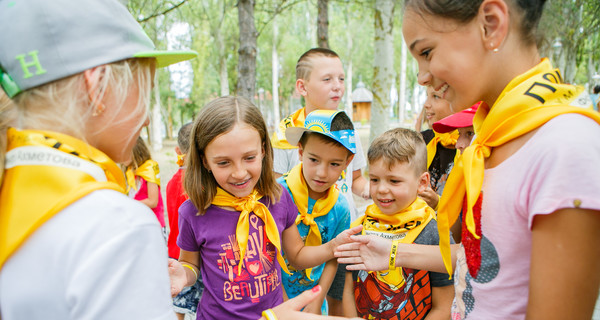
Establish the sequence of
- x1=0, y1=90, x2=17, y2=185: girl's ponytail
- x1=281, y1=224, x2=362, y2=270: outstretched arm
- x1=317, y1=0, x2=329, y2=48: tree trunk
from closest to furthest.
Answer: x1=0, y1=90, x2=17, y2=185: girl's ponytail → x1=281, y1=224, x2=362, y2=270: outstretched arm → x1=317, y1=0, x2=329, y2=48: tree trunk

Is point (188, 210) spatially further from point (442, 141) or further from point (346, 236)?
point (442, 141)

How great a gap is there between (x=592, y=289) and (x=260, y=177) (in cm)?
159

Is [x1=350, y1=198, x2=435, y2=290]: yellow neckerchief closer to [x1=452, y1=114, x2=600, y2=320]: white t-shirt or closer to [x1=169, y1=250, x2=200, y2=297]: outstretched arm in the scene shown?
[x1=452, y1=114, x2=600, y2=320]: white t-shirt

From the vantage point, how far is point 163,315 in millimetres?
939

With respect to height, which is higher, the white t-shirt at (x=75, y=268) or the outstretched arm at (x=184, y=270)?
the white t-shirt at (x=75, y=268)

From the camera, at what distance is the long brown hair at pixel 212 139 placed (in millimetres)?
1972

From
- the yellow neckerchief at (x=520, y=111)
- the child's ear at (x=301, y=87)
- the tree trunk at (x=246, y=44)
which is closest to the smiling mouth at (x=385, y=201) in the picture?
the yellow neckerchief at (x=520, y=111)

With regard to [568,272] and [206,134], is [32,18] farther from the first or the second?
[568,272]

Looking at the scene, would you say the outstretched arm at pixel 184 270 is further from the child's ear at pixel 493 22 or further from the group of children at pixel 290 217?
the child's ear at pixel 493 22

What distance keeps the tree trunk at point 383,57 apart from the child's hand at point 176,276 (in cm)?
676

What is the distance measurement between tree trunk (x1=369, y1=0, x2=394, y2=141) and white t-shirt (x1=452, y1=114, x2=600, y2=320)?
278 inches

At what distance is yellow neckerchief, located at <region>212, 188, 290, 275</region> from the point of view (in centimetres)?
194

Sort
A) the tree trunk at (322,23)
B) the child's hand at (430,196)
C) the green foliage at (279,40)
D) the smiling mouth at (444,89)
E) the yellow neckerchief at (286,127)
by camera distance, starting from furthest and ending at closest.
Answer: the green foliage at (279,40) → the tree trunk at (322,23) → the yellow neckerchief at (286,127) → the child's hand at (430,196) → the smiling mouth at (444,89)

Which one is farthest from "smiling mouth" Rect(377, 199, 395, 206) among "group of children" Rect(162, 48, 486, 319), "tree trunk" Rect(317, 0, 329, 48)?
"tree trunk" Rect(317, 0, 329, 48)
